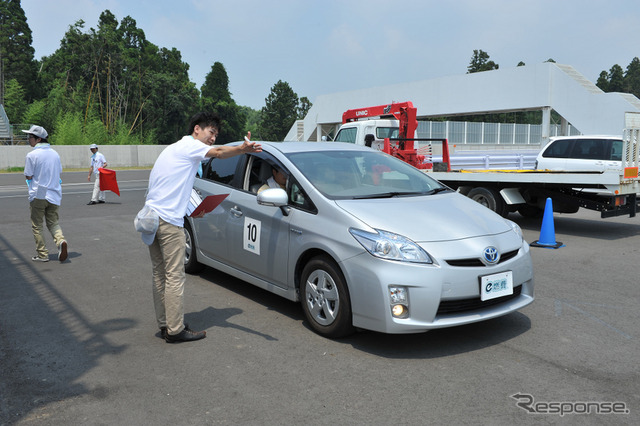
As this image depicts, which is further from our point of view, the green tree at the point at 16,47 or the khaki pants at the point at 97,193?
the green tree at the point at 16,47

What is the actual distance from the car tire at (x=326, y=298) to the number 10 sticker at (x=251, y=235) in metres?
0.76

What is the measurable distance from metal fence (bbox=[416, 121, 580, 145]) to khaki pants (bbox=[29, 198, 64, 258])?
27.0m

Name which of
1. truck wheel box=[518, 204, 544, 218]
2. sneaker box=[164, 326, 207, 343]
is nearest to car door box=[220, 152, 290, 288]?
sneaker box=[164, 326, 207, 343]

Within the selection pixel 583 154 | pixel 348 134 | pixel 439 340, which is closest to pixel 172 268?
pixel 439 340

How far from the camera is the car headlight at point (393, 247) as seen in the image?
4.20 metres

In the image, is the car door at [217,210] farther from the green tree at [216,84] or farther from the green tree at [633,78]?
the green tree at [633,78]

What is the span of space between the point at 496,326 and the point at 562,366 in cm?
90

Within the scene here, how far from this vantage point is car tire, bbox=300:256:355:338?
4.42 meters

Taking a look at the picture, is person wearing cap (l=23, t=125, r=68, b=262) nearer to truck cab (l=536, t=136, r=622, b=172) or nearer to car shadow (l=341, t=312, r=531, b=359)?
car shadow (l=341, t=312, r=531, b=359)

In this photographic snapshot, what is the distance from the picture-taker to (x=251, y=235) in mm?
5457

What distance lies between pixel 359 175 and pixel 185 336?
7.29 ft

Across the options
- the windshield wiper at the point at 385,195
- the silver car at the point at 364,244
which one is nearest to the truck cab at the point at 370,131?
the silver car at the point at 364,244

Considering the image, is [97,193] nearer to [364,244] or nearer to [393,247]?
[364,244]

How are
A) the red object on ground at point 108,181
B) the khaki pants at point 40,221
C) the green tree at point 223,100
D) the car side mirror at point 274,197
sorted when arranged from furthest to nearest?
the green tree at point 223,100, the khaki pants at point 40,221, the red object on ground at point 108,181, the car side mirror at point 274,197
